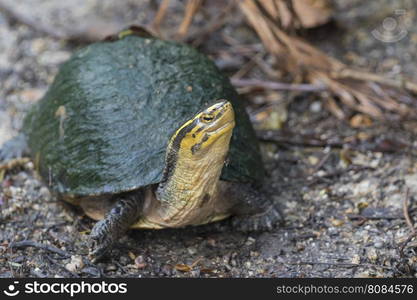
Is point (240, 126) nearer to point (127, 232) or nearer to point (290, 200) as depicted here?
point (290, 200)

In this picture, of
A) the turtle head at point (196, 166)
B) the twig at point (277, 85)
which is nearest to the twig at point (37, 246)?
the turtle head at point (196, 166)

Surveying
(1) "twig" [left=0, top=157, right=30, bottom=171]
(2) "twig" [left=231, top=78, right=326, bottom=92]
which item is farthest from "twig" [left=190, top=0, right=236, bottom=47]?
(1) "twig" [left=0, top=157, right=30, bottom=171]

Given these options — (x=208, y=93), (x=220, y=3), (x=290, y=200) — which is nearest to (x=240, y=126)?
(x=208, y=93)

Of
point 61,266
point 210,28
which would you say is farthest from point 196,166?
point 210,28

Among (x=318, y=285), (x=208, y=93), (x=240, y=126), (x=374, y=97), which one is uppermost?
(x=208, y=93)

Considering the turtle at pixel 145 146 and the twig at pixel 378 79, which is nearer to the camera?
the turtle at pixel 145 146

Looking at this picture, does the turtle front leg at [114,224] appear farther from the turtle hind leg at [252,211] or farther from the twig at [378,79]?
the twig at [378,79]

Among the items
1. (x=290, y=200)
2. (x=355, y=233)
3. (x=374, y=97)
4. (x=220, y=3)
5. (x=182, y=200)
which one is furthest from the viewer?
(x=220, y=3)
